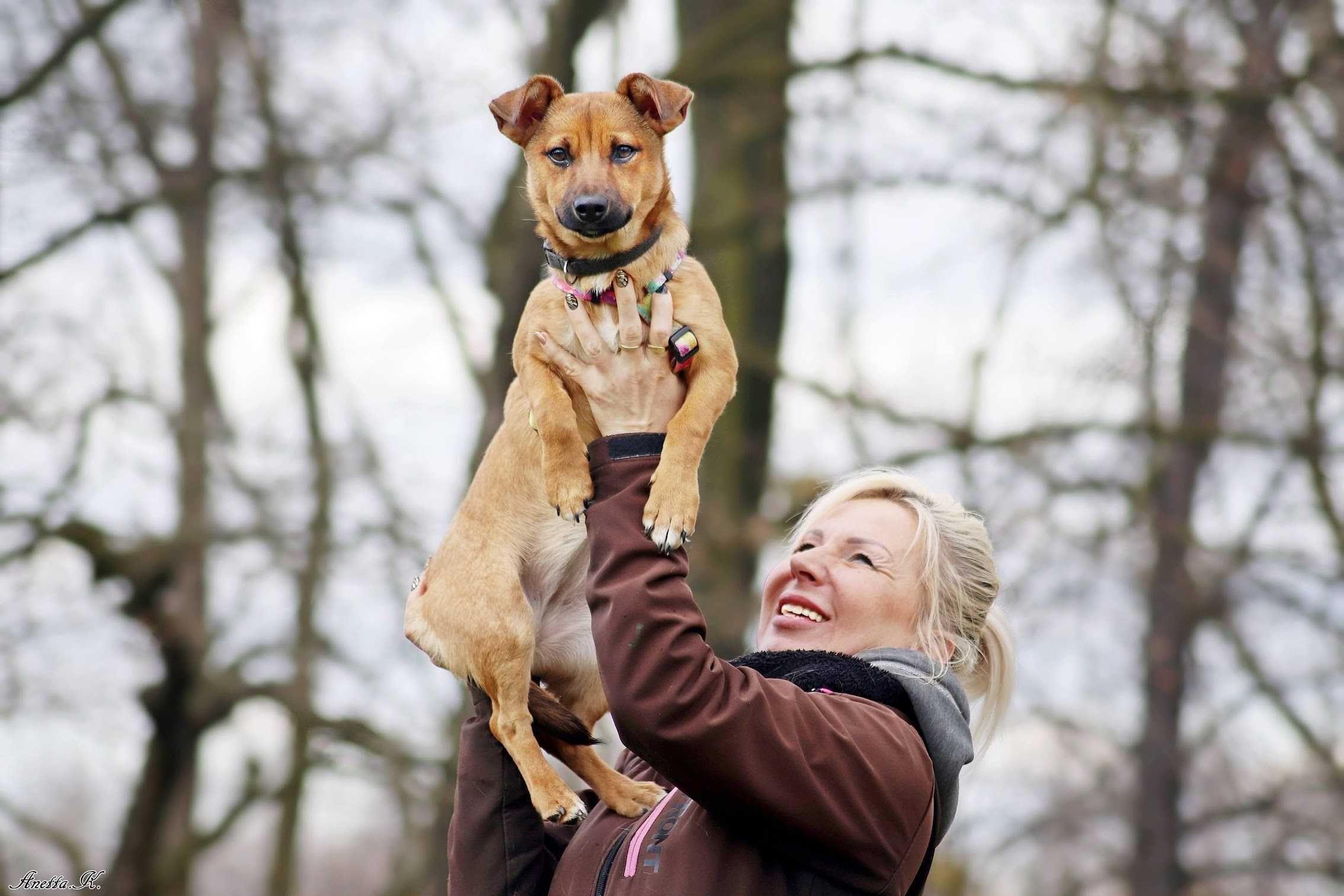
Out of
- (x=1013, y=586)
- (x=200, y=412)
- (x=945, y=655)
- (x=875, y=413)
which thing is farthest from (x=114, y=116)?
(x=945, y=655)

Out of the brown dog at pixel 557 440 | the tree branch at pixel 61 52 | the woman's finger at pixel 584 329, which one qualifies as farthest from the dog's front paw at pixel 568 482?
the tree branch at pixel 61 52

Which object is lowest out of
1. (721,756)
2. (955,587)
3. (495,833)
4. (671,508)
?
(495,833)

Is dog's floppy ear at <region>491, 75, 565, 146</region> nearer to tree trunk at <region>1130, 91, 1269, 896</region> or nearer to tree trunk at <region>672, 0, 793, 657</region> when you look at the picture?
tree trunk at <region>672, 0, 793, 657</region>

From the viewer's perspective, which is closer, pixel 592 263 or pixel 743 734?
pixel 743 734

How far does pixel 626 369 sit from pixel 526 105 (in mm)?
968

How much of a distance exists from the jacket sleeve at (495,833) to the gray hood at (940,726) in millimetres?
874

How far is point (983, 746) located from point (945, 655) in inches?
13.1

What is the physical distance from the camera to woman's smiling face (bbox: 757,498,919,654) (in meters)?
3.19

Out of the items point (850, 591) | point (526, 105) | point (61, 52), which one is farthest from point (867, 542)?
point (61, 52)

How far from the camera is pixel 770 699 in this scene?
263cm

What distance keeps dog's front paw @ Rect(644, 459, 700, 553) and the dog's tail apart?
0.70m

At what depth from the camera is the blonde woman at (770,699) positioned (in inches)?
101

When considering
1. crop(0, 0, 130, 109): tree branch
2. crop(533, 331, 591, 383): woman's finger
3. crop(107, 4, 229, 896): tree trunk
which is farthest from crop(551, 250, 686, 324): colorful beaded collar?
crop(107, 4, 229, 896): tree trunk

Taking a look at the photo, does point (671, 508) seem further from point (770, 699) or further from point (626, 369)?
point (770, 699)
